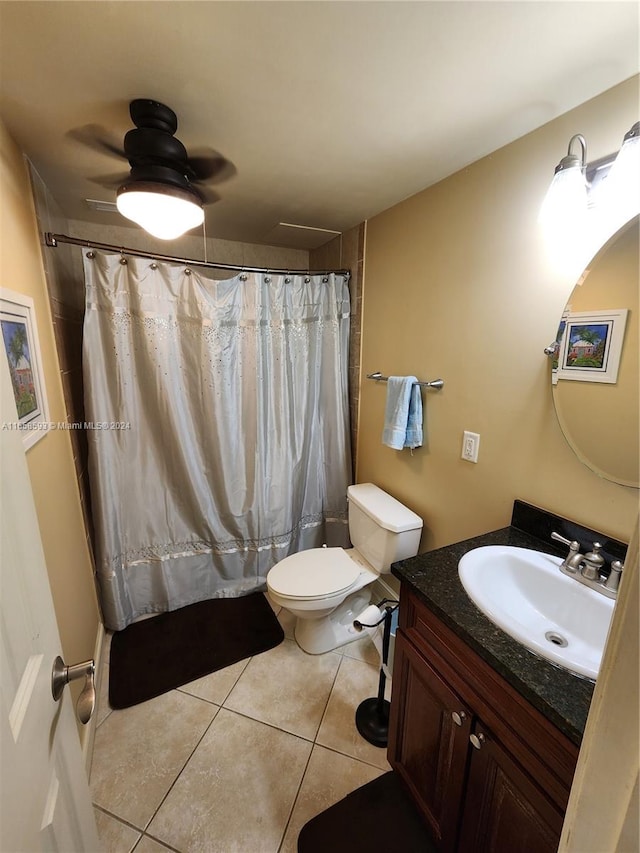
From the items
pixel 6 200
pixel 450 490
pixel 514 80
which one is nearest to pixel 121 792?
pixel 450 490

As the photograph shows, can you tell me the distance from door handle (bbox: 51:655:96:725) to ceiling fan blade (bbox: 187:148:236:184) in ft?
5.30

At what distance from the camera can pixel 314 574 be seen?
67.4 inches

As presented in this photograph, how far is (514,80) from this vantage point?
3.10 feet

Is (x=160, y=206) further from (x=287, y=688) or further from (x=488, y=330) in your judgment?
(x=287, y=688)

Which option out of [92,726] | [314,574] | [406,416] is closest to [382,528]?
[314,574]

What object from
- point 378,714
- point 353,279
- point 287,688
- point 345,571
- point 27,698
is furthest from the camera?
point 353,279

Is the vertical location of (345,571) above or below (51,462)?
below

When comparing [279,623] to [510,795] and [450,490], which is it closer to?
[450,490]

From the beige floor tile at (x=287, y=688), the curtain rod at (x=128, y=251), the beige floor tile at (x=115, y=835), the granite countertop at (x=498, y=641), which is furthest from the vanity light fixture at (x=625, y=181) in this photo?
the beige floor tile at (x=115, y=835)

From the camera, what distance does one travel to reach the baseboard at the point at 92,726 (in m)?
1.28

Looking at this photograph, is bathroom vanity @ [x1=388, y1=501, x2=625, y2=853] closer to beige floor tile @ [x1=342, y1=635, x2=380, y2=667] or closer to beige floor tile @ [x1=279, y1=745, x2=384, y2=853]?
beige floor tile @ [x1=279, y1=745, x2=384, y2=853]

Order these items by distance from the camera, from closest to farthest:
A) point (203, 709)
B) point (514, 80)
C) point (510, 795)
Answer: point (510, 795), point (514, 80), point (203, 709)

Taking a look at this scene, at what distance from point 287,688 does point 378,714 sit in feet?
1.39

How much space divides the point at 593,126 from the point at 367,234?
1.11 metres
